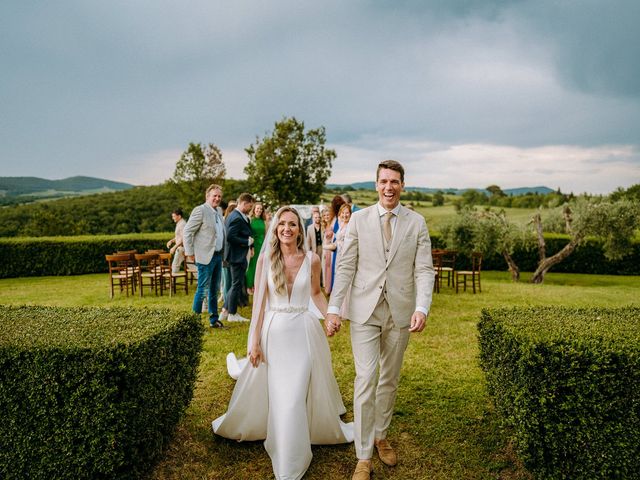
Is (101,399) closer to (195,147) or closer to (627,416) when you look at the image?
(627,416)

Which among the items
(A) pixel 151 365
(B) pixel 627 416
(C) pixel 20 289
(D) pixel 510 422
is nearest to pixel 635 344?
(B) pixel 627 416

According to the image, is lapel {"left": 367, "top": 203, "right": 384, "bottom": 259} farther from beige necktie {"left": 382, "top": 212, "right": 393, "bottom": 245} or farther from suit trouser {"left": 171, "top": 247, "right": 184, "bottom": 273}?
suit trouser {"left": 171, "top": 247, "right": 184, "bottom": 273}

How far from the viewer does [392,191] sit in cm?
378

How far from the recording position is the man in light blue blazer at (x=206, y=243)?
Result: 8367 mm

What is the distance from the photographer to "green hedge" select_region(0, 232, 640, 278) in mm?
19844

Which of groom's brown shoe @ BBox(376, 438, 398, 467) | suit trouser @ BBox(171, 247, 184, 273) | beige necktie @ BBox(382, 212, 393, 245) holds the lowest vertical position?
groom's brown shoe @ BBox(376, 438, 398, 467)

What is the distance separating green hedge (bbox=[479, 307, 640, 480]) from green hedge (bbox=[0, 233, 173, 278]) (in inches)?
A: 803

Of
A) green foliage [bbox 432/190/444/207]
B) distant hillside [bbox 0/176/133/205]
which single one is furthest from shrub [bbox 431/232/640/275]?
distant hillside [bbox 0/176/133/205]

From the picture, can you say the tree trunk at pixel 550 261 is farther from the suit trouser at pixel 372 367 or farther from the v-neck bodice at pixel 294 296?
the v-neck bodice at pixel 294 296

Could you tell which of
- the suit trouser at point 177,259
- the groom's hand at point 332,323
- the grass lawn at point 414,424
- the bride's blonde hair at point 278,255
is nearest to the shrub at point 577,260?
the suit trouser at point 177,259

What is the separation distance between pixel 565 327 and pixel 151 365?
3.25 metres

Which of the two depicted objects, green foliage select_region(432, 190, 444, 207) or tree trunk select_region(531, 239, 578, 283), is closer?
tree trunk select_region(531, 239, 578, 283)

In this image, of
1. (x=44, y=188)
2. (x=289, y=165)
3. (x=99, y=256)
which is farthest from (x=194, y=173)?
(x=44, y=188)

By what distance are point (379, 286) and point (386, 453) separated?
1.53 metres
